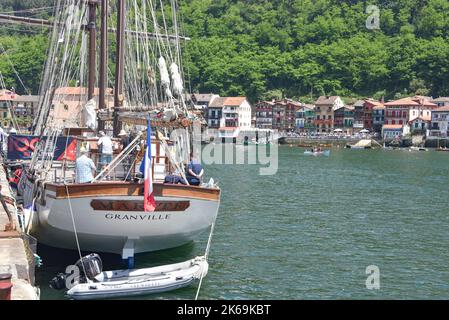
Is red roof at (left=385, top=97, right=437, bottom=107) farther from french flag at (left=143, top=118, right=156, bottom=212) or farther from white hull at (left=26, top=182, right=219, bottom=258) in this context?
french flag at (left=143, top=118, right=156, bottom=212)

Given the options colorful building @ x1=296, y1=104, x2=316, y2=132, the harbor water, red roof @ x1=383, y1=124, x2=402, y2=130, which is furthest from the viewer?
colorful building @ x1=296, y1=104, x2=316, y2=132

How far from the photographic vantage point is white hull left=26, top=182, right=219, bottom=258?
68.6 ft

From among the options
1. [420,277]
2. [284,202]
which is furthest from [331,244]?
[284,202]

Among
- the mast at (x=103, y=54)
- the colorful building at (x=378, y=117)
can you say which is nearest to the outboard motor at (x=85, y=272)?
the mast at (x=103, y=54)

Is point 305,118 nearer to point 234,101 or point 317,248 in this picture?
point 234,101

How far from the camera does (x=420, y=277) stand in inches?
917

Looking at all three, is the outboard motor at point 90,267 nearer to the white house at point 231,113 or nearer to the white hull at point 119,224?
the white hull at point 119,224

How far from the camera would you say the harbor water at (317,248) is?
70.2ft

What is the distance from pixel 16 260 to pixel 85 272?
2.71 metres

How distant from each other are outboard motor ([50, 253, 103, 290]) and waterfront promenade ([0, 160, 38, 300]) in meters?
1.45

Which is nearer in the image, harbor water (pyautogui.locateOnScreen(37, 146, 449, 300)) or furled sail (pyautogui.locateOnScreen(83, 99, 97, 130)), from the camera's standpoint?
harbor water (pyautogui.locateOnScreen(37, 146, 449, 300))

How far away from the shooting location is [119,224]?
20984mm

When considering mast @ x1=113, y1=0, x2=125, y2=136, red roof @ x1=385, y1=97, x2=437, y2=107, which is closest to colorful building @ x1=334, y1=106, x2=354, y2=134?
red roof @ x1=385, y1=97, x2=437, y2=107

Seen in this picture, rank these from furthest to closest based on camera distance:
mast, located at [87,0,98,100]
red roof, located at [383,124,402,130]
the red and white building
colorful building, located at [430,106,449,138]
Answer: the red and white building → red roof, located at [383,124,402,130] → colorful building, located at [430,106,449,138] → mast, located at [87,0,98,100]
